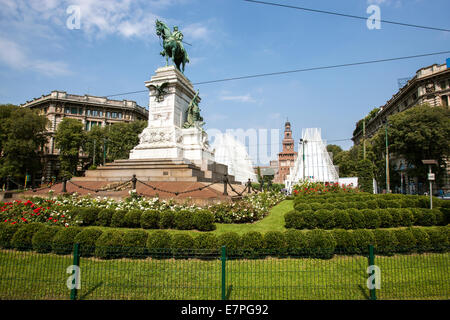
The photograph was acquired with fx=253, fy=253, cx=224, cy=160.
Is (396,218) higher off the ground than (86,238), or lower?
higher

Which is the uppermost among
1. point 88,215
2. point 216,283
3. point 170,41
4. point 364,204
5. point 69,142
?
point 170,41

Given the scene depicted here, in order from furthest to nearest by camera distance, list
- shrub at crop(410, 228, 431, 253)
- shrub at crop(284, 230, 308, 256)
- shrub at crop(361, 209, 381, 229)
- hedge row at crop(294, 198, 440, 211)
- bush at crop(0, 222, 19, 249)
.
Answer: hedge row at crop(294, 198, 440, 211)
shrub at crop(361, 209, 381, 229)
shrub at crop(410, 228, 431, 253)
bush at crop(0, 222, 19, 249)
shrub at crop(284, 230, 308, 256)

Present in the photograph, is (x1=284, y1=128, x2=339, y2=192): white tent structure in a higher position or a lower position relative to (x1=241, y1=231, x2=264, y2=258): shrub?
higher

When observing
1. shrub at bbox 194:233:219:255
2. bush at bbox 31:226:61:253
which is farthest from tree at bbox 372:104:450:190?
bush at bbox 31:226:61:253

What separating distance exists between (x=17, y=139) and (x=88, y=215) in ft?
134

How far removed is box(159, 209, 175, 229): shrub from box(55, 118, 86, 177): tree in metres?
41.1

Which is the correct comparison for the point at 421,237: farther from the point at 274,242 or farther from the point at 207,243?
the point at 207,243

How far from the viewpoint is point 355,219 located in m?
9.83

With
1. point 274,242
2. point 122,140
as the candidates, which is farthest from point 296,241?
point 122,140

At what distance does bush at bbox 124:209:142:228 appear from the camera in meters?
9.19

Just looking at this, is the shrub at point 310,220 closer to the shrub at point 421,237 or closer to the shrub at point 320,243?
the shrub at point 320,243

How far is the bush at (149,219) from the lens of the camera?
9102 millimetres

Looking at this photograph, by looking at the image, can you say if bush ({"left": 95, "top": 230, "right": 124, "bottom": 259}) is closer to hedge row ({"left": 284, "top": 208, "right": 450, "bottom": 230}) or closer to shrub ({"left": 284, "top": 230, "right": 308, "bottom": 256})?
shrub ({"left": 284, "top": 230, "right": 308, "bottom": 256})

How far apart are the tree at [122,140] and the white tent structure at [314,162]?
28.1 metres
